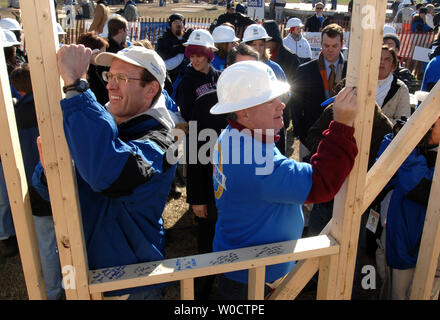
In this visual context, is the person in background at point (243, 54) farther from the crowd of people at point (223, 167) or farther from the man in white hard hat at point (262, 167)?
the man in white hard hat at point (262, 167)

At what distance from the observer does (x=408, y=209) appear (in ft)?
9.02

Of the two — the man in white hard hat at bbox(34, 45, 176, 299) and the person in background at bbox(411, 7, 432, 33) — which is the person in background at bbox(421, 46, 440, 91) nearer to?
the man in white hard hat at bbox(34, 45, 176, 299)

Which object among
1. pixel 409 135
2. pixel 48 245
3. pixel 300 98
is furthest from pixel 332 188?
pixel 300 98

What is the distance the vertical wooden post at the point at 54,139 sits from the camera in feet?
4.53

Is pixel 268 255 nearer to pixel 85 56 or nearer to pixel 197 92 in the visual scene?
pixel 85 56

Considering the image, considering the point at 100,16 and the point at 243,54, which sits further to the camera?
the point at 100,16

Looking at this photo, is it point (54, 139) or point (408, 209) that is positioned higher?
point (54, 139)

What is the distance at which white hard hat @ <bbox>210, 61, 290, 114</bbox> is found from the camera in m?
1.84

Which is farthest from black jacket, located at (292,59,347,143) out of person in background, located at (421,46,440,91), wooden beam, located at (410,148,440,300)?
wooden beam, located at (410,148,440,300)

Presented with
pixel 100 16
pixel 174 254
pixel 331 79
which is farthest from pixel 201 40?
pixel 100 16

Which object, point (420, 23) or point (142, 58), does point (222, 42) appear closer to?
point (142, 58)

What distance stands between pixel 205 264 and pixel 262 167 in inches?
20.6

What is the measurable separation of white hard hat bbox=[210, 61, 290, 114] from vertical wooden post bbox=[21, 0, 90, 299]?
73 centimetres

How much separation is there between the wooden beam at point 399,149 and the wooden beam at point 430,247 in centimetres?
40
